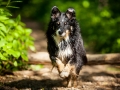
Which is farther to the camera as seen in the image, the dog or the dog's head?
the dog

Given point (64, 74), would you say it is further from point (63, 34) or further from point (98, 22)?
point (98, 22)

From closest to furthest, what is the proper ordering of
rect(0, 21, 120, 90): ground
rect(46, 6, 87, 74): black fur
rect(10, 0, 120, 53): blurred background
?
rect(46, 6, 87, 74): black fur
rect(0, 21, 120, 90): ground
rect(10, 0, 120, 53): blurred background

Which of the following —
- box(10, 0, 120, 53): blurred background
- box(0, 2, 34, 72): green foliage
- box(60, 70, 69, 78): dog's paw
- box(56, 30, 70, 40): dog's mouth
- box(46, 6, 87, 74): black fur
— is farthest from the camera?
box(10, 0, 120, 53): blurred background

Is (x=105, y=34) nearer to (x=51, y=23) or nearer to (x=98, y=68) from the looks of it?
(x=98, y=68)

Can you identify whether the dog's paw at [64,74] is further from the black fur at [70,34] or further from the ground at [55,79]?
the ground at [55,79]

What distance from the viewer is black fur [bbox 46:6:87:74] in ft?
20.4

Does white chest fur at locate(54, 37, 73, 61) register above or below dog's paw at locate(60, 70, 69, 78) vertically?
above

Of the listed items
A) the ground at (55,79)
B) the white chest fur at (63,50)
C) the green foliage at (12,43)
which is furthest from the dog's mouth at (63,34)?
the ground at (55,79)

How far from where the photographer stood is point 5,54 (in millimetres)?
6812

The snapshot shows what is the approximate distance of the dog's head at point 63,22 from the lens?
6102 millimetres

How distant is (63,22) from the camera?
6191 mm

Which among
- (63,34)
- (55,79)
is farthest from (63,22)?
(55,79)

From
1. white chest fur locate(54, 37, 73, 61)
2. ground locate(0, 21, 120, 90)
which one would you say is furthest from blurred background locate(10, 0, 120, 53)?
white chest fur locate(54, 37, 73, 61)

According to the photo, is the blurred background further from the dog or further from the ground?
the dog
